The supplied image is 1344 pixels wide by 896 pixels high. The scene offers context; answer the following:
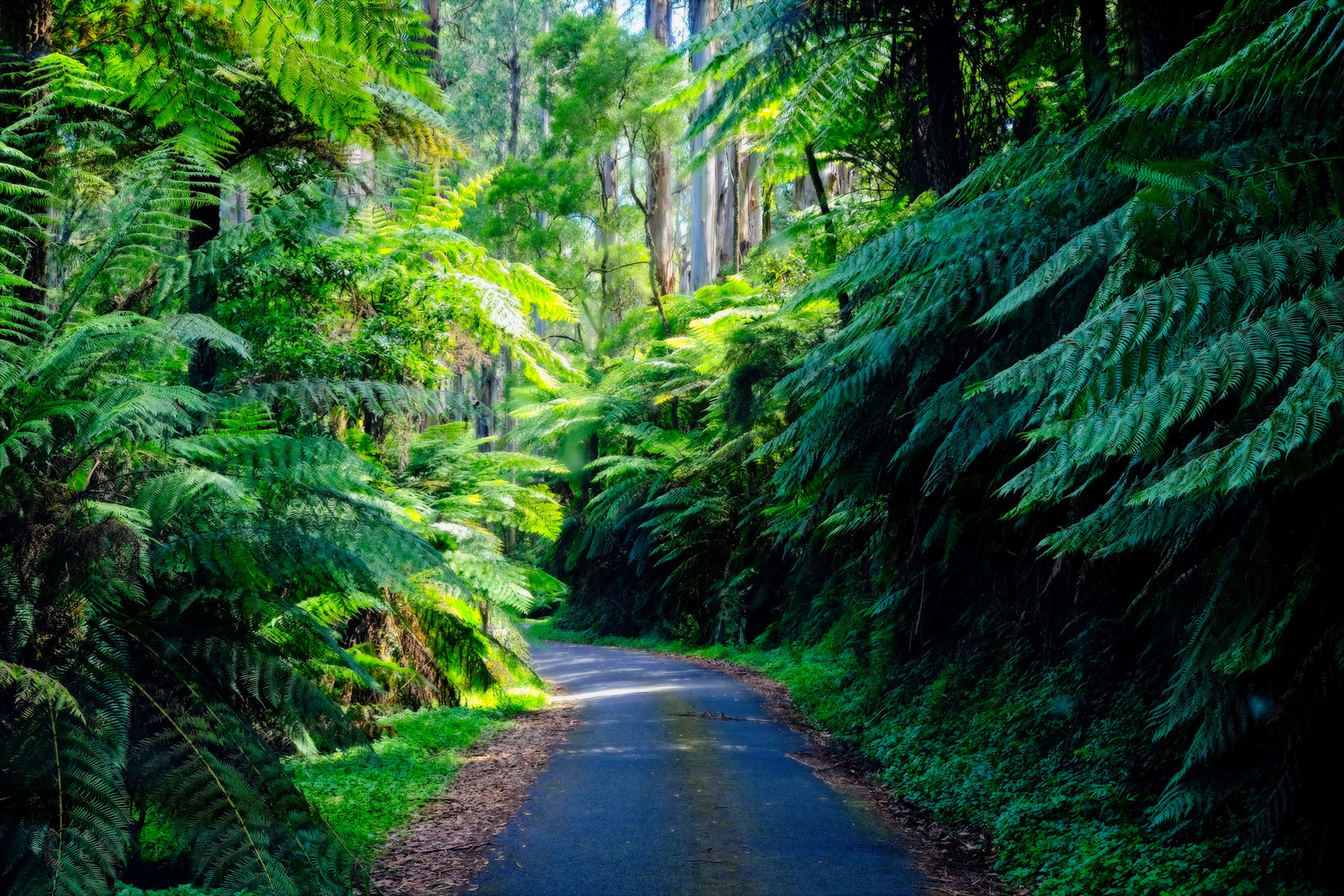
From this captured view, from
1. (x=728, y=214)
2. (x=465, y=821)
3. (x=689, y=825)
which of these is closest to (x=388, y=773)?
(x=465, y=821)

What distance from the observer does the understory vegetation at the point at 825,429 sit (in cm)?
273

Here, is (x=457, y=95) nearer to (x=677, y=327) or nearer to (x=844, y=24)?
(x=677, y=327)

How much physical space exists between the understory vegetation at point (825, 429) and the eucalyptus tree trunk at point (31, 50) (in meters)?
0.02

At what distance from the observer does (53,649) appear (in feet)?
10.6

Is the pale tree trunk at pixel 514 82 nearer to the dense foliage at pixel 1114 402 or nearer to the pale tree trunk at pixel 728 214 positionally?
the pale tree trunk at pixel 728 214

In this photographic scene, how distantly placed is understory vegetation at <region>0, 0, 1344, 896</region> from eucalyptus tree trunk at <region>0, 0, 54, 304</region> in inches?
0.8

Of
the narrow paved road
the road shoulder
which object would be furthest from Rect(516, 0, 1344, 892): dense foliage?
the road shoulder

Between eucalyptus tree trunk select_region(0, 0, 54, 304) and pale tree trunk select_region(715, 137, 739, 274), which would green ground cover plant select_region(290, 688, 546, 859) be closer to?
eucalyptus tree trunk select_region(0, 0, 54, 304)

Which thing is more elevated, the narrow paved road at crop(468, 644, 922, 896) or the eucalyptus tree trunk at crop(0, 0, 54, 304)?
the eucalyptus tree trunk at crop(0, 0, 54, 304)

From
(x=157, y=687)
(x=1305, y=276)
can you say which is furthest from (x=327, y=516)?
(x=1305, y=276)

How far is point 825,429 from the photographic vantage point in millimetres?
6434

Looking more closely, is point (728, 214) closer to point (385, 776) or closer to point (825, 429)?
point (825, 429)

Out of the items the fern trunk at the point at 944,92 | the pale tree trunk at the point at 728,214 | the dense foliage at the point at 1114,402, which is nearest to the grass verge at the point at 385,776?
the dense foliage at the point at 1114,402

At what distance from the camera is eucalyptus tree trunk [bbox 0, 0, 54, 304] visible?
409 centimetres
